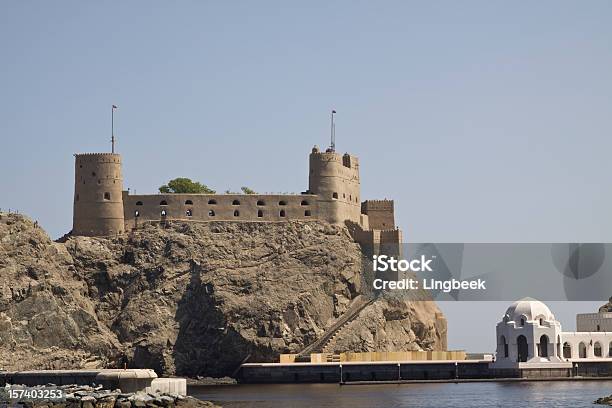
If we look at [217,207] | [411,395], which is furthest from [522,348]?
[217,207]

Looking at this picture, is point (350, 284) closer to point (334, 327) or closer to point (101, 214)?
point (334, 327)

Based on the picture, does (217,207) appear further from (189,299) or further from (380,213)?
(380,213)

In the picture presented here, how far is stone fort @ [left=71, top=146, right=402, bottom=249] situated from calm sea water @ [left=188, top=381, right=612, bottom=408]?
2442 cm

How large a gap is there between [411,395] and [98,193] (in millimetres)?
50841

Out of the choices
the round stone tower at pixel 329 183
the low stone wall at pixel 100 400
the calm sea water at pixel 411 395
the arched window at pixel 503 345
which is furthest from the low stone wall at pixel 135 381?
the round stone tower at pixel 329 183

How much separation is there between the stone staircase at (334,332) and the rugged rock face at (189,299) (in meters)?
0.78

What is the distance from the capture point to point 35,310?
5842 inches

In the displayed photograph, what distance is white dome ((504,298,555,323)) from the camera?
147m

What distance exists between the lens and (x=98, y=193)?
158000 mm

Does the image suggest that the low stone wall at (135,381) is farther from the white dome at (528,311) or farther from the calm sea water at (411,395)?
the white dome at (528,311)

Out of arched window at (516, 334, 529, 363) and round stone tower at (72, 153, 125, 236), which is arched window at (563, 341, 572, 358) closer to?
arched window at (516, 334, 529, 363)

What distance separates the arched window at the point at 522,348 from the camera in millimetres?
146750

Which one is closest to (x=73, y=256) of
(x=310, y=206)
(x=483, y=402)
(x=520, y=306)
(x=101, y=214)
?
(x=101, y=214)

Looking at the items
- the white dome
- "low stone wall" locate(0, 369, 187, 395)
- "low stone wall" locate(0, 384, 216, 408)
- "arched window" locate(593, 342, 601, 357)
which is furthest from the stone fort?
"low stone wall" locate(0, 384, 216, 408)
